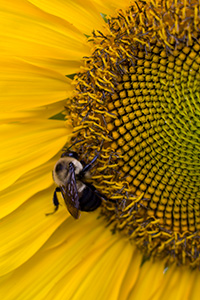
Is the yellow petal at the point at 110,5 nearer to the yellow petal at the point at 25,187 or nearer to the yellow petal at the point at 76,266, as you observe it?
the yellow petal at the point at 25,187

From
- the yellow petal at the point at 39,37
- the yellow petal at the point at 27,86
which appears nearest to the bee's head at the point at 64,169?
the yellow petal at the point at 27,86

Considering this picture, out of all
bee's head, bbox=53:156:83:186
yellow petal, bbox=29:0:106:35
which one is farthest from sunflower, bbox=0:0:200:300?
bee's head, bbox=53:156:83:186

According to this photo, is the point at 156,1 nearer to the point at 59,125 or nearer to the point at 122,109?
the point at 122,109

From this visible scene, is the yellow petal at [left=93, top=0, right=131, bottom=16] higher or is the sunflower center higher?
the yellow petal at [left=93, top=0, right=131, bottom=16]

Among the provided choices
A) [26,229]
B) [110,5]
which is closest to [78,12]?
[110,5]

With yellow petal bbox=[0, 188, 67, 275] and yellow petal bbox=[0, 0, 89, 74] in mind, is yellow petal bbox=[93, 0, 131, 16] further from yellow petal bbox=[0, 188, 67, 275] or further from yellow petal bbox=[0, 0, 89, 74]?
yellow petal bbox=[0, 188, 67, 275]

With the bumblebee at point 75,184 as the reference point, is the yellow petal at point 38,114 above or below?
above
